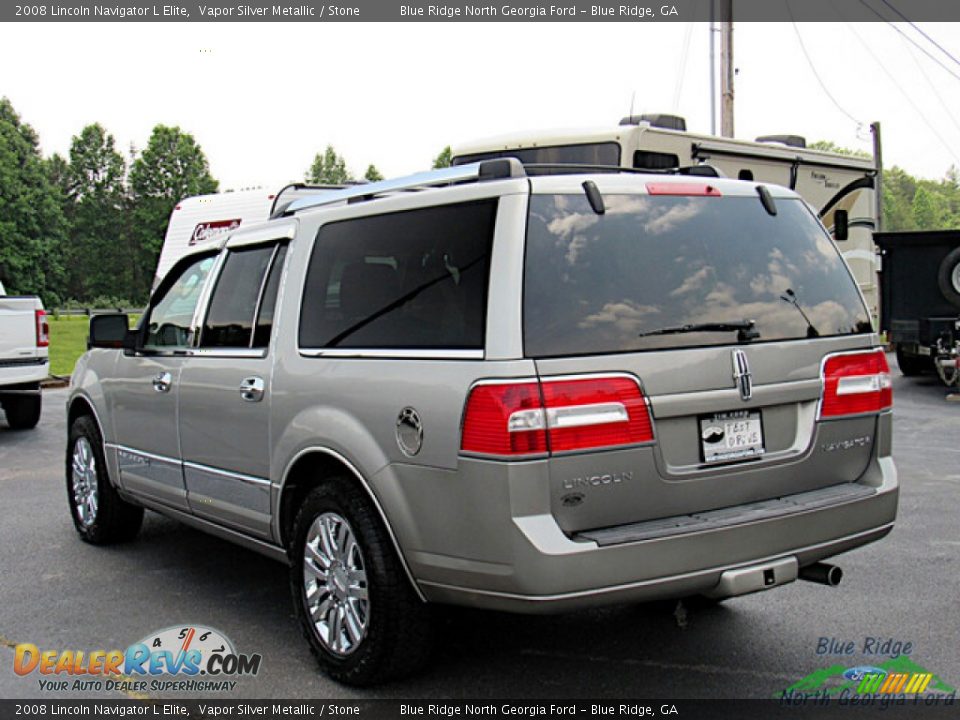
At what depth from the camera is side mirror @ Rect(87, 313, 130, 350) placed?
6.08 meters

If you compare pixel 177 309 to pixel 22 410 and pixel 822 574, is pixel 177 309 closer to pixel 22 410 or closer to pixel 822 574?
pixel 822 574

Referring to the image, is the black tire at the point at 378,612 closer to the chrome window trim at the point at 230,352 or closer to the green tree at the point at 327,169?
the chrome window trim at the point at 230,352

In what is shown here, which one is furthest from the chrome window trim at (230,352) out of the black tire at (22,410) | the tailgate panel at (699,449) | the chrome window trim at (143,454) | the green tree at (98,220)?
the green tree at (98,220)

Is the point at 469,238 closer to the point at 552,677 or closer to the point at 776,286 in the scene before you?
the point at 776,286

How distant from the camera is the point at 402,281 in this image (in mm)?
4043

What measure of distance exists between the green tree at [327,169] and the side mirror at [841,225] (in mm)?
59733

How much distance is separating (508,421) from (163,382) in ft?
9.10

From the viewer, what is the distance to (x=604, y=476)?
3.44m

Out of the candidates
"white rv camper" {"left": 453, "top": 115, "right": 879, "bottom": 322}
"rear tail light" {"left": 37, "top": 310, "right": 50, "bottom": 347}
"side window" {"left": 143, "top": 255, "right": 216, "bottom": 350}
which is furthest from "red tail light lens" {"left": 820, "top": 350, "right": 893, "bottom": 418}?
"rear tail light" {"left": 37, "top": 310, "right": 50, "bottom": 347}

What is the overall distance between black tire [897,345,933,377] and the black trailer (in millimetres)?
808

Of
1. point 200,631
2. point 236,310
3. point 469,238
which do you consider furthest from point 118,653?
point 469,238

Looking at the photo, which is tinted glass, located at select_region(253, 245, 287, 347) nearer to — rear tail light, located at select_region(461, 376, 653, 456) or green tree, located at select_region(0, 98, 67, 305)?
rear tail light, located at select_region(461, 376, 653, 456)

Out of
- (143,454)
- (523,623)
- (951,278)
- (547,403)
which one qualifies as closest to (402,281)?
(547,403)

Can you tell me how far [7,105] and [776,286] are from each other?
7802 centimetres
